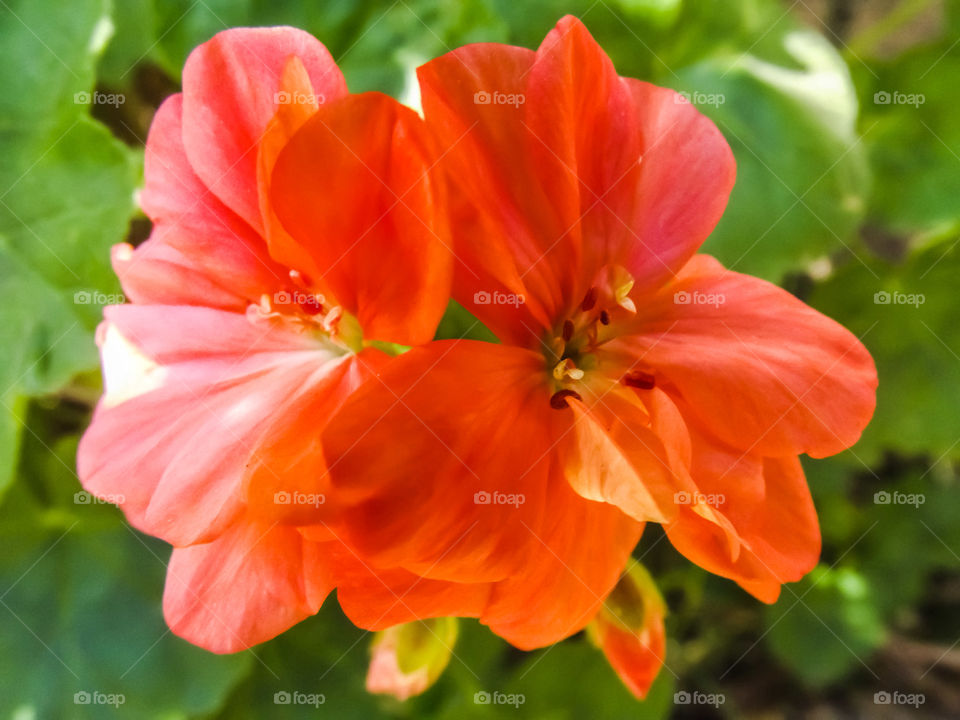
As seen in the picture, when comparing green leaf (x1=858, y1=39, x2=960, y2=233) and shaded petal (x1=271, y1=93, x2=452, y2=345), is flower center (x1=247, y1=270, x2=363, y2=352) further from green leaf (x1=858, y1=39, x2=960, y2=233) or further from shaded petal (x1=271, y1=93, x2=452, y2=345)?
green leaf (x1=858, y1=39, x2=960, y2=233)

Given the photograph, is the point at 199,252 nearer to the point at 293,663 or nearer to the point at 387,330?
the point at 387,330

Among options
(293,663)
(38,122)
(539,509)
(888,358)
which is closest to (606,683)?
(293,663)

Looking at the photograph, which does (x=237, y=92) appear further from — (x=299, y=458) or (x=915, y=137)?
(x=915, y=137)

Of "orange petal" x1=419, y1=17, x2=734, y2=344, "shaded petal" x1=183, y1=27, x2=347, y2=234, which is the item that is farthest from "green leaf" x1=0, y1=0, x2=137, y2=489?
"orange petal" x1=419, y1=17, x2=734, y2=344

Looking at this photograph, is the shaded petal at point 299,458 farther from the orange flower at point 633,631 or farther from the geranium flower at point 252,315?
the orange flower at point 633,631

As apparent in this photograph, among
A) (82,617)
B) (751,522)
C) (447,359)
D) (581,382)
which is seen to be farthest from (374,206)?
(82,617)

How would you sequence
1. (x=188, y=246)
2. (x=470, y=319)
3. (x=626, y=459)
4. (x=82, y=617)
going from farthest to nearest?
(x=82, y=617)
(x=470, y=319)
(x=188, y=246)
(x=626, y=459)
